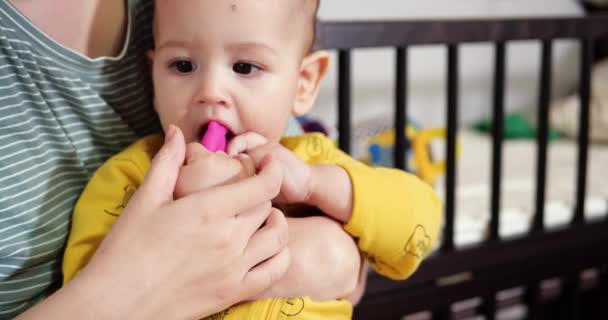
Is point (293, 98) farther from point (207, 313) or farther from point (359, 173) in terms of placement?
point (207, 313)

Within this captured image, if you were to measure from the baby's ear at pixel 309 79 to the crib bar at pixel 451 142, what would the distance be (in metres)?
0.50

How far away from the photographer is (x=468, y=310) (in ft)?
4.90

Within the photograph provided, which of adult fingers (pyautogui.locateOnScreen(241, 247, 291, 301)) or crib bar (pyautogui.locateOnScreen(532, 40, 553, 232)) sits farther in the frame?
crib bar (pyautogui.locateOnScreen(532, 40, 553, 232))

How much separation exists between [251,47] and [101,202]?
0.22 metres

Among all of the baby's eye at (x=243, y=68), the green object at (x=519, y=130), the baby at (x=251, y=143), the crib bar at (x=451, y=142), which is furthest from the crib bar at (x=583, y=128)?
the baby's eye at (x=243, y=68)

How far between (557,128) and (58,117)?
2091 mm

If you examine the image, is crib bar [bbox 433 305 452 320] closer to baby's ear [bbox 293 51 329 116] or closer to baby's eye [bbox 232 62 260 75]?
baby's ear [bbox 293 51 329 116]

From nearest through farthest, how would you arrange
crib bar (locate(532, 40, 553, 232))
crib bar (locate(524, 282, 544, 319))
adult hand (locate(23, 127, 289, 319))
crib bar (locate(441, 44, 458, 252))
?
1. adult hand (locate(23, 127, 289, 319))
2. crib bar (locate(441, 44, 458, 252))
3. crib bar (locate(532, 40, 553, 232))
4. crib bar (locate(524, 282, 544, 319))

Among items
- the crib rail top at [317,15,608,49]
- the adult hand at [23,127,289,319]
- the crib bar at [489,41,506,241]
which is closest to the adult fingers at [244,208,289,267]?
the adult hand at [23,127,289,319]

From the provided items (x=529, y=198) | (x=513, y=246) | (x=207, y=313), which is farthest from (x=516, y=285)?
(x=207, y=313)

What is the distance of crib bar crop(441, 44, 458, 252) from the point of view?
1239 millimetres

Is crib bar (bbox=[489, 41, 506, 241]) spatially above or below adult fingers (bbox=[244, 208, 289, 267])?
below

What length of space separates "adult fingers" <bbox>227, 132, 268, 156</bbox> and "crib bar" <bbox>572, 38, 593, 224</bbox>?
107 centimetres

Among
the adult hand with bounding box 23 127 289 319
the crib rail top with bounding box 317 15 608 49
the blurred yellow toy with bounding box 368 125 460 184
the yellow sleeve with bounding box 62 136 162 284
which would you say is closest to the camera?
the adult hand with bounding box 23 127 289 319
